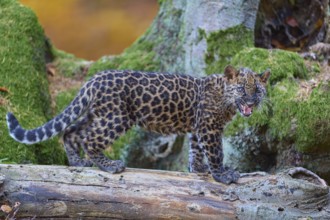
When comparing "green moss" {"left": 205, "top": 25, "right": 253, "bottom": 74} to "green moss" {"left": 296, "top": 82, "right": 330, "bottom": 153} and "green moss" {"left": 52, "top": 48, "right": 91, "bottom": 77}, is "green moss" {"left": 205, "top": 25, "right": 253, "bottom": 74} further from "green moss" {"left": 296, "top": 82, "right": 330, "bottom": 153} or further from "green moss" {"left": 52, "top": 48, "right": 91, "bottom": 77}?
"green moss" {"left": 52, "top": 48, "right": 91, "bottom": 77}

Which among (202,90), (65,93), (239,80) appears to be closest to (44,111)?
(65,93)

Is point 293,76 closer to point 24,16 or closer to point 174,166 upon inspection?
point 174,166

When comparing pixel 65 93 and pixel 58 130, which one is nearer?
pixel 58 130

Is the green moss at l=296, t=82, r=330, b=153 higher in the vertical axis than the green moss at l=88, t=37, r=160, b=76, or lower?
lower

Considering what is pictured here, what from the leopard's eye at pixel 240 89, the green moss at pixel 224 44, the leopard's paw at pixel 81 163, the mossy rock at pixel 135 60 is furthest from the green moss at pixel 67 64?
the leopard's eye at pixel 240 89

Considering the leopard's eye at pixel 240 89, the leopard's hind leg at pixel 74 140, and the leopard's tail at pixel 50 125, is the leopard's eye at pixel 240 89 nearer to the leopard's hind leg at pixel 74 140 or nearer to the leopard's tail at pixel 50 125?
the leopard's tail at pixel 50 125

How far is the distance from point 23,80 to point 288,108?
159 inches

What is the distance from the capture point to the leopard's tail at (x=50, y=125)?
6.77 metres

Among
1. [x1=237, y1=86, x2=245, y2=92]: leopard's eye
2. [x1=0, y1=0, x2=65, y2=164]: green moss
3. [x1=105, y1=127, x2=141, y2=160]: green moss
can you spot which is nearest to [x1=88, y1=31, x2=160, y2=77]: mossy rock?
[x1=0, y1=0, x2=65, y2=164]: green moss

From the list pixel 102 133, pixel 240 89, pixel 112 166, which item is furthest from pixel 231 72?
pixel 112 166

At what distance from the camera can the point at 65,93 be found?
33.3 ft

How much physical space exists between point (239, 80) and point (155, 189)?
178cm

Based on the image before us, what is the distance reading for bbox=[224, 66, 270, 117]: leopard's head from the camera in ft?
23.1

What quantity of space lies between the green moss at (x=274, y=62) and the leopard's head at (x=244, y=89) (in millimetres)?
1301
